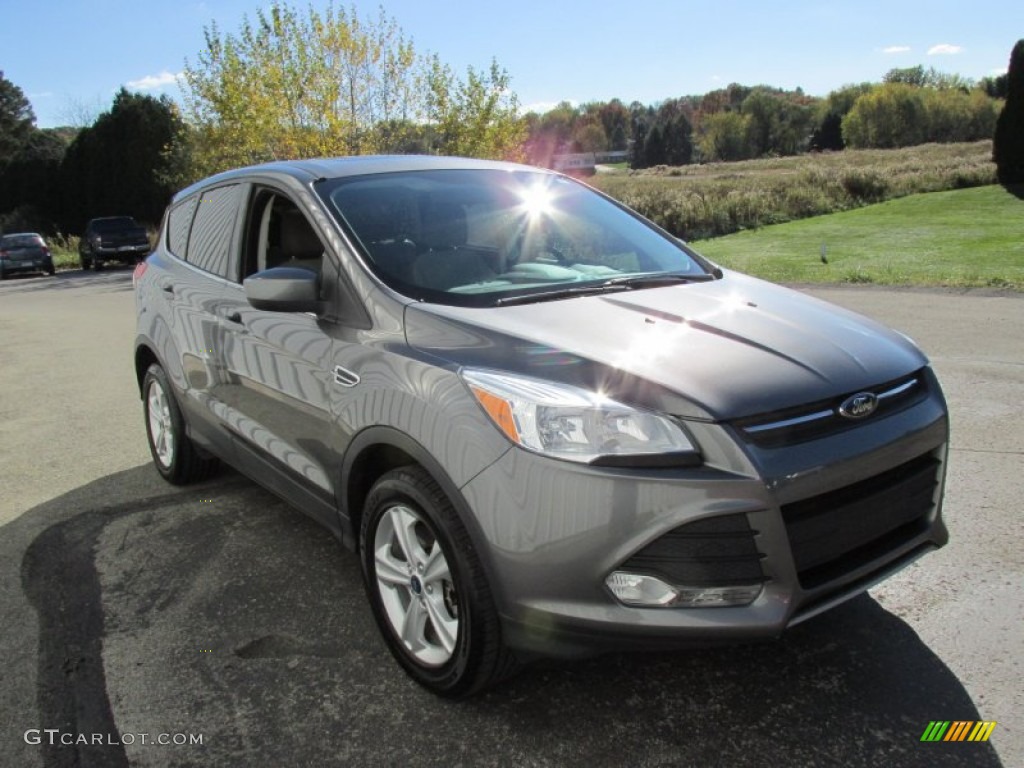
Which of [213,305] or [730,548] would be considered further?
[213,305]

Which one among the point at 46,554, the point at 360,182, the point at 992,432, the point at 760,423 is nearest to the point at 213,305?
the point at 360,182

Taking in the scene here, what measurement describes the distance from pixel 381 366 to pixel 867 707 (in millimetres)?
1873

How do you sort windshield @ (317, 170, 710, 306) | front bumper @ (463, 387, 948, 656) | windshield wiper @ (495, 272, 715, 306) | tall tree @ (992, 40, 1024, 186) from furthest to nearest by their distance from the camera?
tall tree @ (992, 40, 1024, 186), windshield @ (317, 170, 710, 306), windshield wiper @ (495, 272, 715, 306), front bumper @ (463, 387, 948, 656)

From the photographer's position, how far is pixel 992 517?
394 cm

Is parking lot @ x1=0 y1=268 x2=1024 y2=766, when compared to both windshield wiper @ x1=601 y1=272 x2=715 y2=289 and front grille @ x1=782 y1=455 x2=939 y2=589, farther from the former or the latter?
windshield wiper @ x1=601 y1=272 x2=715 y2=289

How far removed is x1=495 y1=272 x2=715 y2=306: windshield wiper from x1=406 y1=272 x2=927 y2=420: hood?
2.3 inches

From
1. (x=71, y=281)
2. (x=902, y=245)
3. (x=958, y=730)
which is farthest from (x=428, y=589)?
(x=71, y=281)

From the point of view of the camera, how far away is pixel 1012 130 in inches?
1089

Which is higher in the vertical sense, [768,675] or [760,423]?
[760,423]

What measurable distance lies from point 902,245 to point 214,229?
649 inches

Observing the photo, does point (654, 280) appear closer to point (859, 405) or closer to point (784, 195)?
point (859, 405)

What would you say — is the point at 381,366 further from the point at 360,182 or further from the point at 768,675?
the point at 768,675

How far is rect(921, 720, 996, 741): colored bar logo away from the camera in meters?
2.43

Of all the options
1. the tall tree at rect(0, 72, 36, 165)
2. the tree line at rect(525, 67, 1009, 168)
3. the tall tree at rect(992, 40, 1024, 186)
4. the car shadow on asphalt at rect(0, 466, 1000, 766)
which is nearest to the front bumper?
the car shadow on asphalt at rect(0, 466, 1000, 766)
